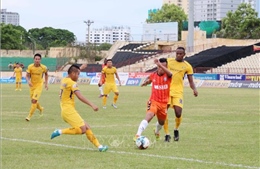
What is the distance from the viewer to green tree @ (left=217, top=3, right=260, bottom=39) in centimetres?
10412

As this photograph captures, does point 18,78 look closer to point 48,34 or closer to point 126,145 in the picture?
point 126,145

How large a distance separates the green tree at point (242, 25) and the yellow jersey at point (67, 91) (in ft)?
286

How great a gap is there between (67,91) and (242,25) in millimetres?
94917

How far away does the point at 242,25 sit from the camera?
4163 inches

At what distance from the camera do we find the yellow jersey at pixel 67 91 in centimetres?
1319

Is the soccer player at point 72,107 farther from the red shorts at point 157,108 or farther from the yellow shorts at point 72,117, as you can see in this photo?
the red shorts at point 157,108

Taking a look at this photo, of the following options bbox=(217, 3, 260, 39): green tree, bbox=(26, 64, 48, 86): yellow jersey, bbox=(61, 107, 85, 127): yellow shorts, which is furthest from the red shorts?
bbox=(217, 3, 260, 39): green tree

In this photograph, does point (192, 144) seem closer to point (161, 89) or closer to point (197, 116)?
point (161, 89)

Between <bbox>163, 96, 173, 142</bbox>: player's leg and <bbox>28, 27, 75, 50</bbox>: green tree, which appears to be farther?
<bbox>28, 27, 75, 50</bbox>: green tree

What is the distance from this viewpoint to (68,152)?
42.9ft

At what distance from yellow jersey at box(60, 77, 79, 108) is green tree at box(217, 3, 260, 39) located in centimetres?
8728

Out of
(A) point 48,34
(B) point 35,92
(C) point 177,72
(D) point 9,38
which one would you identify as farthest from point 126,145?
(A) point 48,34

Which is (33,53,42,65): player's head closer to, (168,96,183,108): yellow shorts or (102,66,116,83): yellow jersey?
(168,96,183,108): yellow shorts

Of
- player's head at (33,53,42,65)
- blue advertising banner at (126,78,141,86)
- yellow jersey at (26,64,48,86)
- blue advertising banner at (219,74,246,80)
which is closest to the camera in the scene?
player's head at (33,53,42,65)
